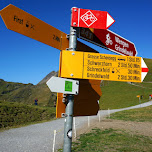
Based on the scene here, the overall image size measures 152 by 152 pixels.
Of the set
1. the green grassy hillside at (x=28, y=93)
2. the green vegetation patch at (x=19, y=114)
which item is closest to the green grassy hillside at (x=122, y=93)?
the green grassy hillside at (x=28, y=93)

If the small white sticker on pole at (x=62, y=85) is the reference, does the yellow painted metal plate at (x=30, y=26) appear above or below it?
above

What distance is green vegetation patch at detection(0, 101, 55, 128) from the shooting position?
61.8 feet

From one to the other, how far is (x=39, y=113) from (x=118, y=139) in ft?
54.1

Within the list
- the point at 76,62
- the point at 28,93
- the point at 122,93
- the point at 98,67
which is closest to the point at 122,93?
the point at 122,93

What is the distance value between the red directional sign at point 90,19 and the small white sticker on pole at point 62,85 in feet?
3.53

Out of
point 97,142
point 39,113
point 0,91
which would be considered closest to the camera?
point 97,142

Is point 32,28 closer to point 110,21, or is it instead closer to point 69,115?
point 110,21

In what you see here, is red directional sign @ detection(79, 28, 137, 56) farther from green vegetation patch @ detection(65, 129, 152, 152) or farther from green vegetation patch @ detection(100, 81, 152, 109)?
green vegetation patch @ detection(100, 81, 152, 109)

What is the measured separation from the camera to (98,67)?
9.95 feet

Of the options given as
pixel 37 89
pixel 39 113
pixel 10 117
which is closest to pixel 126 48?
pixel 10 117

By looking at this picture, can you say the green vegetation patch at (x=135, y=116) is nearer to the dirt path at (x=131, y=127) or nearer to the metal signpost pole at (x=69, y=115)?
the dirt path at (x=131, y=127)

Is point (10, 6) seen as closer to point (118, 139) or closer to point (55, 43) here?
point (55, 43)

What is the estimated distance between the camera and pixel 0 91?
3566cm

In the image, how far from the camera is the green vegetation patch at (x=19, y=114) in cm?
1883
